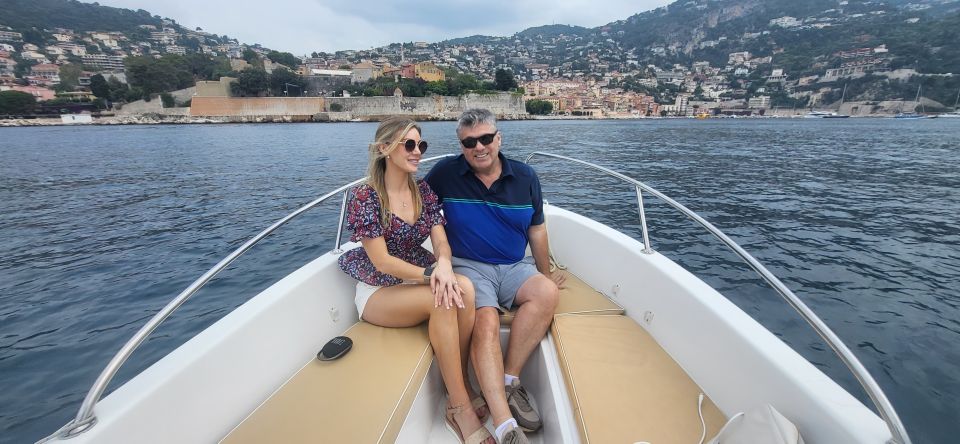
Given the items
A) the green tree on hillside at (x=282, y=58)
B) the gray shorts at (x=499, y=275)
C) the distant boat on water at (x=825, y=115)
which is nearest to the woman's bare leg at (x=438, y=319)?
the gray shorts at (x=499, y=275)

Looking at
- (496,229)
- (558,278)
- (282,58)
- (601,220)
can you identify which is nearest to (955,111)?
(601,220)

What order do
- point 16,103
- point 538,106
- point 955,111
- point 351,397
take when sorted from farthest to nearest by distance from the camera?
point 538,106 < point 955,111 < point 16,103 < point 351,397

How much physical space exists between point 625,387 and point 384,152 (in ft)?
4.46

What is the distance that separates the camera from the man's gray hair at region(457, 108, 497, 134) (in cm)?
189

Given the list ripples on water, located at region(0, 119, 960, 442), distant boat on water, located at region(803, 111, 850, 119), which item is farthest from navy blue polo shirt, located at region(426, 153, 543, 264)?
distant boat on water, located at region(803, 111, 850, 119)

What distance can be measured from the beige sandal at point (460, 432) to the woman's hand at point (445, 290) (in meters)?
0.43

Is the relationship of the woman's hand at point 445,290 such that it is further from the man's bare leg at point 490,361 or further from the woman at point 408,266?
the man's bare leg at point 490,361

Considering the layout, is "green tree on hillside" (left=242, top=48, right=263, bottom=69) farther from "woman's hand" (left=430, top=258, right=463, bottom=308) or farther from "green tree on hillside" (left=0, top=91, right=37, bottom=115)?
"woman's hand" (left=430, top=258, right=463, bottom=308)

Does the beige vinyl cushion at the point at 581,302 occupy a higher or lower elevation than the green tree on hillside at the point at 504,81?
lower

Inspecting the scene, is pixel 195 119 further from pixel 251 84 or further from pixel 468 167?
pixel 468 167

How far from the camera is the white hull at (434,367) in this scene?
1.08 metres

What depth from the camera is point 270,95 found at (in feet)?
210

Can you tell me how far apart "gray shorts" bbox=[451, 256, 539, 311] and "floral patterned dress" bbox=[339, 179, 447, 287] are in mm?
179

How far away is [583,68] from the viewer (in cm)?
12244
